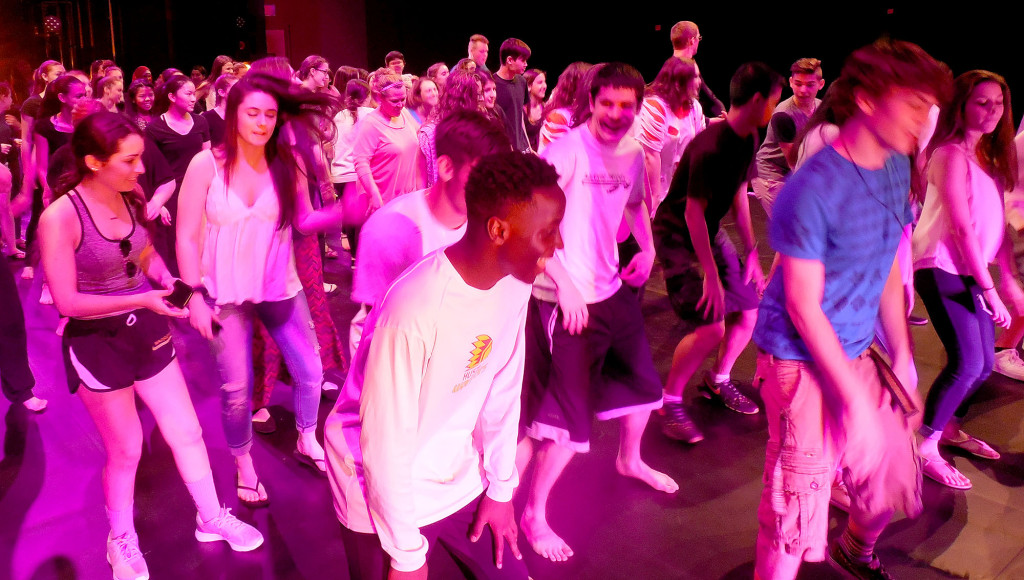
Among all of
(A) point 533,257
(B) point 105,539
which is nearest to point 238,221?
(B) point 105,539

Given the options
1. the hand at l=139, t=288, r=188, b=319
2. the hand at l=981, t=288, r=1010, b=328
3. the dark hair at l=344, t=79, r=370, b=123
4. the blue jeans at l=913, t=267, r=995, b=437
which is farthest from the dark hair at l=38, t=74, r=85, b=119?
the hand at l=981, t=288, r=1010, b=328

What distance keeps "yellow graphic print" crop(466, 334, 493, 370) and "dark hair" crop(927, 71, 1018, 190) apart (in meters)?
2.50

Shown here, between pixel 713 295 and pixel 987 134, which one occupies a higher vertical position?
pixel 987 134

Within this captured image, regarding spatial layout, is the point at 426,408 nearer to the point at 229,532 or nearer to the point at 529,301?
the point at 529,301

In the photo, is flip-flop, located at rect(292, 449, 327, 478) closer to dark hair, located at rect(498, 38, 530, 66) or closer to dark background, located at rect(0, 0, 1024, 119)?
dark hair, located at rect(498, 38, 530, 66)

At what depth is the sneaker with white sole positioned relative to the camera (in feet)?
9.59

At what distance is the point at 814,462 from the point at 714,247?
5.77 feet

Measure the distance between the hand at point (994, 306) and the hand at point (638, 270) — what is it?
4.47 ft

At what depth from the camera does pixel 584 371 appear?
9.45 ft

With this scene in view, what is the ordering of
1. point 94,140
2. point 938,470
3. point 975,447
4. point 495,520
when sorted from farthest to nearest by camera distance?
point 975,447, point 938,470, point 94,140, point 495,520

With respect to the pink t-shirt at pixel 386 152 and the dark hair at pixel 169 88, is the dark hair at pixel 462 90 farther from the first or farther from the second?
the dark hair at pixel 169 88

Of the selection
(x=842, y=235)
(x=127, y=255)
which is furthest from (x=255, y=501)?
(x=842, y=235)

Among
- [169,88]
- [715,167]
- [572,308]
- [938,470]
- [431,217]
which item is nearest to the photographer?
[431,217]

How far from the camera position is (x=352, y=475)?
5.73 feet
